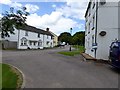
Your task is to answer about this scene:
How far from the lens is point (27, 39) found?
5828cm

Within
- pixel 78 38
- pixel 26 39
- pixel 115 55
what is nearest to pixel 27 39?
pixel 26 39

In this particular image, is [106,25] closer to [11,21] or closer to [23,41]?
[11,21]

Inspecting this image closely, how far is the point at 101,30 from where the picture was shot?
19.3 m

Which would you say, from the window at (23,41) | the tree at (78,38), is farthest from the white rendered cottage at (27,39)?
the tree at (78,38)

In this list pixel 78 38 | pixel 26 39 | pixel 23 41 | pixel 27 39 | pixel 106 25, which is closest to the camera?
pixel 106 25

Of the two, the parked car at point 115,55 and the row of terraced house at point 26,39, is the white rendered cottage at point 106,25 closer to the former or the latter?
the parked car at point 115,55

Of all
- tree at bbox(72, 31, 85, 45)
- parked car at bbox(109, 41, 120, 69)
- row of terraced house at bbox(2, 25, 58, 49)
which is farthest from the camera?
tree at bbox(72, 31, 85, 45)

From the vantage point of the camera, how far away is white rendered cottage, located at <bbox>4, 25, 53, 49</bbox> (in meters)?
53.0

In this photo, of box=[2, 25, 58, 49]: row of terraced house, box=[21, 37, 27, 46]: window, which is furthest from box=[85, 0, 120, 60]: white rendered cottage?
box=[21, 37, 27, 46]: window

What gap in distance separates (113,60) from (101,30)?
6.21 metres

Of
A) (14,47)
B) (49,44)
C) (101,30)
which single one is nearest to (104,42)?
(101,30)

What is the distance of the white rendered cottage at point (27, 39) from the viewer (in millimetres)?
53000

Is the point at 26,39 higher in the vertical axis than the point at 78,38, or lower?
lower

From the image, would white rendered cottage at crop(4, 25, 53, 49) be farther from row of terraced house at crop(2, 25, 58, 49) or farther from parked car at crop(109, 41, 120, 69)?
parked car at crop(109, 41, 120, 69)
